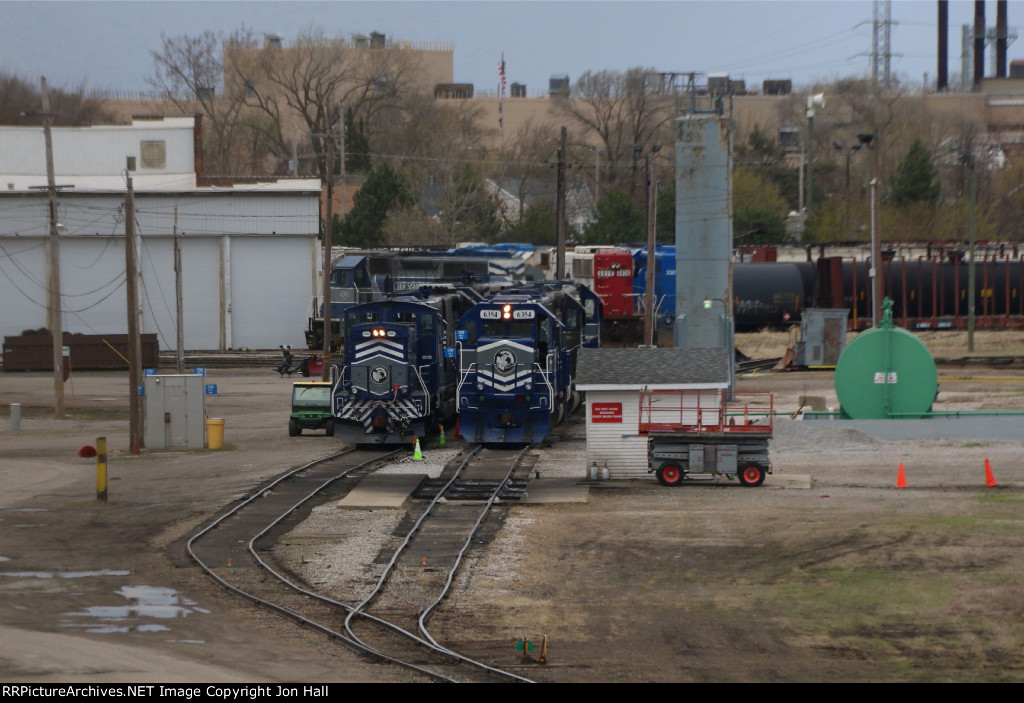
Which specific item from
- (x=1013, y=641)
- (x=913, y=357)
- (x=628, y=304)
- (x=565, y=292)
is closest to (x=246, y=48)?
(x=628, y=304)

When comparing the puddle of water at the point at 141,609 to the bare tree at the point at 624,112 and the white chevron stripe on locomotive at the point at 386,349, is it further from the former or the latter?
the bare tree at the point at 624,112

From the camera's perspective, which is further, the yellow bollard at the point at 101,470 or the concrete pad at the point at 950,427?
the concrete pad at the point at 950,427

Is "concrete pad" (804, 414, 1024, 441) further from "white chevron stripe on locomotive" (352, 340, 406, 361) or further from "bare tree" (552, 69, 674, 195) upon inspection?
"bare tree" (552, 69, 674, 195)

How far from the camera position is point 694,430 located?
2450cm

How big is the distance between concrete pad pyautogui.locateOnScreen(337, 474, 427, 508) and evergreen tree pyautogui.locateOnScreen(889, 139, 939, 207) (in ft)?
218

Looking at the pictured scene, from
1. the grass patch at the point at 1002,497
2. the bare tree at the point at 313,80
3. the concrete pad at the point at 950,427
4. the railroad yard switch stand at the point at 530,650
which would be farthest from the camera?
the bare tree at the point at 313,80

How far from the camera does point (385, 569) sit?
56.3 feet

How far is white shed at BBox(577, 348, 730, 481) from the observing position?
2489 centimetres

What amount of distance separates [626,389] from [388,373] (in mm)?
7316

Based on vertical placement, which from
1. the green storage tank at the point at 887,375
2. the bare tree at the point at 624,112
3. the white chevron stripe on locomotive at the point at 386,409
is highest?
the bare tree at the point at 624,112

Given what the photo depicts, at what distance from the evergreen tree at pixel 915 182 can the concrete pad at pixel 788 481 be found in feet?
207

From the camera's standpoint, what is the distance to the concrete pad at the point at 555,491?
23.1 metres

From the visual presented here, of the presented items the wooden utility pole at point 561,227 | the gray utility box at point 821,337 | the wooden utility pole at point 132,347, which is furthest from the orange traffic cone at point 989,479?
the gray utility box at point 821,337

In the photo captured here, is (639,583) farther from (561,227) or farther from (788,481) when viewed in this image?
(561,227)
